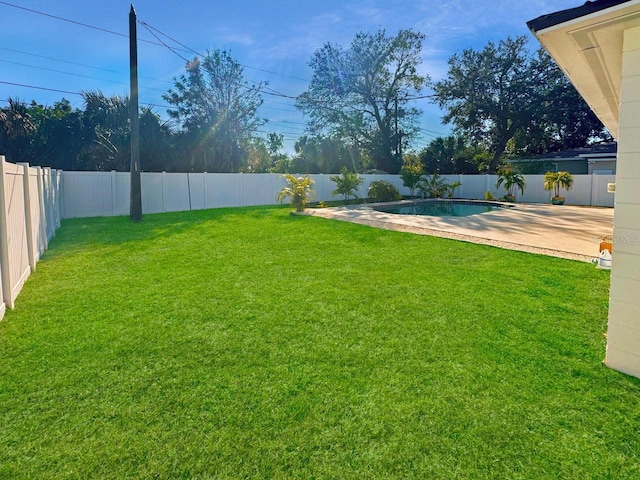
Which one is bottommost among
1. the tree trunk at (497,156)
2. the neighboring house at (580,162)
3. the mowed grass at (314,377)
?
the mowed grass at (314,377)

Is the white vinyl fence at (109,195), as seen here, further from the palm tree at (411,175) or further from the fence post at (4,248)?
the palm tree at (411,175)

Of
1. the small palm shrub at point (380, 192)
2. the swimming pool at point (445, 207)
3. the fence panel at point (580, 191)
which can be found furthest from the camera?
the small palm shrub at point (380, 192)

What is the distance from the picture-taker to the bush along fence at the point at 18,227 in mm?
3881

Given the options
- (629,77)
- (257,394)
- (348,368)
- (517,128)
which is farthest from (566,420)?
(517,128)

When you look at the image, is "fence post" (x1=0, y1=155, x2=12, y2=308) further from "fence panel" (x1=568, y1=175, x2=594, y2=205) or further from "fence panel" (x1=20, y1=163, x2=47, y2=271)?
"fence panel" (x1=568, y1=175, x2=594, y2=205)

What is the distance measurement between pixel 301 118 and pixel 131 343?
31022 millimetres

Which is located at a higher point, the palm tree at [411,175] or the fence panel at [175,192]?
the palm tree at [411,175]

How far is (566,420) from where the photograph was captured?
2377 mm

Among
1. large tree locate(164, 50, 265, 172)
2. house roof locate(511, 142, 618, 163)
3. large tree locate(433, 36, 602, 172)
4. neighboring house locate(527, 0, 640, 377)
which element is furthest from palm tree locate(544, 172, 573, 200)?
neighboring house locate(527, 0, 640, 377)

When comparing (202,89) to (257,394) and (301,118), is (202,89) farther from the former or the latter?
(257,394)

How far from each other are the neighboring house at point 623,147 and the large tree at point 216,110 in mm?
20059

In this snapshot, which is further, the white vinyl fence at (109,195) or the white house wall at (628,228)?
the white vinyl fence at (109,195)

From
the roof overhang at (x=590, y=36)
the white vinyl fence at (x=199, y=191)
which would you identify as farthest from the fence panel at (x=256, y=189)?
the roof overhang at (x=590, y=36)

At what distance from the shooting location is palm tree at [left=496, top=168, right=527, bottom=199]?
20.0 metres
